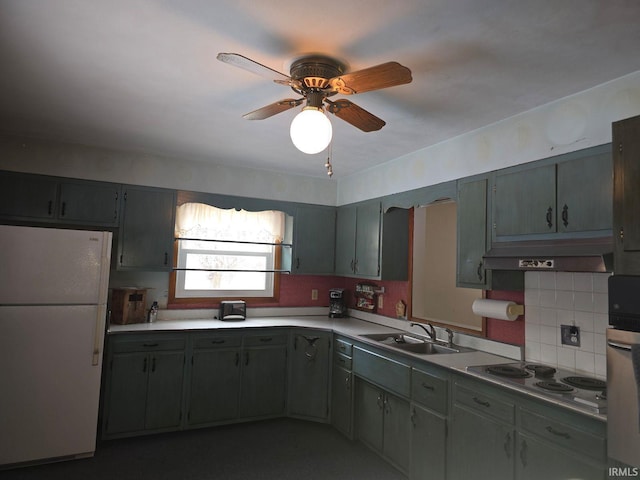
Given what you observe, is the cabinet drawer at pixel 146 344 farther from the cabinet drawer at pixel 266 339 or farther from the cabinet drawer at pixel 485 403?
the cabinet drawer at pixel 485 403

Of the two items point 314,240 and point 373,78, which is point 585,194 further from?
point 314,240

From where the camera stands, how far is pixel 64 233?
3.08 metres

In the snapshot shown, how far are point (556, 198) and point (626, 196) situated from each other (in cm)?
61

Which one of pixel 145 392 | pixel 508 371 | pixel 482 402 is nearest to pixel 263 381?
pixel 145 392

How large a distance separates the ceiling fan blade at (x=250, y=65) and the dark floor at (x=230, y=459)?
8.52 feet

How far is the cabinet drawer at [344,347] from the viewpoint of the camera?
3.60 m

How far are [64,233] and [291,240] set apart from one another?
213 cm

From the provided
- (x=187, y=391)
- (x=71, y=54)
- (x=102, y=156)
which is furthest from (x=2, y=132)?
(x=187, y=391)

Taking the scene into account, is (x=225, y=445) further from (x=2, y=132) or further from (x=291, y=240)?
(x=2, y=132)

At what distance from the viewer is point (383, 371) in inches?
124

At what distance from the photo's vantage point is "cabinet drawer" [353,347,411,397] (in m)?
2.92

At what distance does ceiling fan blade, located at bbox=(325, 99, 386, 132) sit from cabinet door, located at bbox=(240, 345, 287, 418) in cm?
238

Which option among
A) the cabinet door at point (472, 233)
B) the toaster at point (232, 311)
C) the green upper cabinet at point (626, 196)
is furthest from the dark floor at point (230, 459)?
the green upper cabinet at point (626, 196)

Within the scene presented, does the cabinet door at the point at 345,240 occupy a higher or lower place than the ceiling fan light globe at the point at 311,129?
lower
